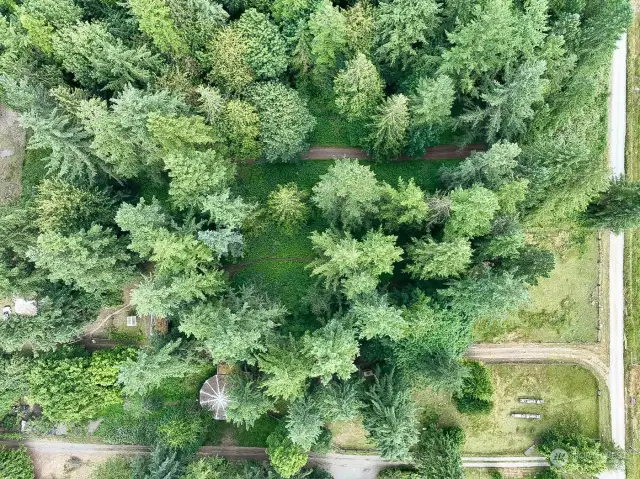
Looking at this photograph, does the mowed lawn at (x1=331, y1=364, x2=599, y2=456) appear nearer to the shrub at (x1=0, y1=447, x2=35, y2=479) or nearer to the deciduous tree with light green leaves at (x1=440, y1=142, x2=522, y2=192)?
the deciduous tree with light green leaves at (x1=440, y1=142, x2=522, y2=192)

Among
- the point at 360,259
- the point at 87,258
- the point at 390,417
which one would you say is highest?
the point at 360,259

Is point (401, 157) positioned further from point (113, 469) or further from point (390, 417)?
point (113, 469)

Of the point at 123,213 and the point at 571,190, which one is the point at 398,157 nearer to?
the point at 571,190

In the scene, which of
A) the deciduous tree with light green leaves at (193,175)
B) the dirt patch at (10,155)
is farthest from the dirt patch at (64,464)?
the deciduous tree with light green leaves at (193,175)

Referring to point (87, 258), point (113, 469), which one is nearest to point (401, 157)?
point (87, 258)

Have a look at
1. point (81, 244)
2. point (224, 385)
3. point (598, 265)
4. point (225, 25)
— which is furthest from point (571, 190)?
point (81, 244)

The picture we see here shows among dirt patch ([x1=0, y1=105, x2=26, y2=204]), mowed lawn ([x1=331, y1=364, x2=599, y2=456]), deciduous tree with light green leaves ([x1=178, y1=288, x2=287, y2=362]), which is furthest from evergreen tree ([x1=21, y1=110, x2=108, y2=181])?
mowed lawn ([x1=331, y1=364, x2=599, y2=456])

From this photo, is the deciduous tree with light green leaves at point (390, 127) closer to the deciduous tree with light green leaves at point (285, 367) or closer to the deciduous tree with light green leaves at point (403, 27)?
the deciduous tree with light green leaves at point (403, 27)
